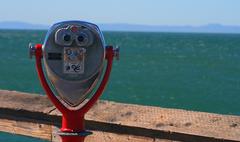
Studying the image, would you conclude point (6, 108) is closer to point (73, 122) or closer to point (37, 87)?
point (73, 122)

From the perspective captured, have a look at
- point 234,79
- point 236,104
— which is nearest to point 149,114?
point 236,104

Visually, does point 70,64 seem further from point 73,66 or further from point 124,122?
point 124,122

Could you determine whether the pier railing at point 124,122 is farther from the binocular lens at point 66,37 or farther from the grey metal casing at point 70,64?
the binocular lens at point 66,37

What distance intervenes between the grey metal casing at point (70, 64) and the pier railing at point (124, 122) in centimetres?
36

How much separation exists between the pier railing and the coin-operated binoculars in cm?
31

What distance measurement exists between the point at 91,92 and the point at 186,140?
43cm

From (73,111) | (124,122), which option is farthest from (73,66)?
(124,122)

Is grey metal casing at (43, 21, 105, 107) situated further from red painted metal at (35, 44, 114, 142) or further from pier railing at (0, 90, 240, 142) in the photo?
pier railing at (0, 90, 240, 142)

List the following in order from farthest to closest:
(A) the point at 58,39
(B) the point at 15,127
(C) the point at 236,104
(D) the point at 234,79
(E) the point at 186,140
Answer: (D) the point at 234,79 → (C) the point at 236,104 → (B) the point at 15,127 → (E) the point at 186,140 → (A) the point at 58,39

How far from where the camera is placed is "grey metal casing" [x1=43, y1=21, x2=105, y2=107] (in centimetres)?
222

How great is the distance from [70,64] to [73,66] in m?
0.01

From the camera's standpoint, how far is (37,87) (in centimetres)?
2141

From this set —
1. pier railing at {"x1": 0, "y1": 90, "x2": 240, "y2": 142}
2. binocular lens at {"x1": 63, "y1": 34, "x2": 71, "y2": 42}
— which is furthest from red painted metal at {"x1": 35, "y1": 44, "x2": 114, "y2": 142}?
pier railing at {"x1": 0, "y1": 90, "x2": 240, "y2": 142}

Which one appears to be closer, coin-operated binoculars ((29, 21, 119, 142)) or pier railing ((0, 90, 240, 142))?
coin-operated binoculars ((29, 21, 119, 142))
